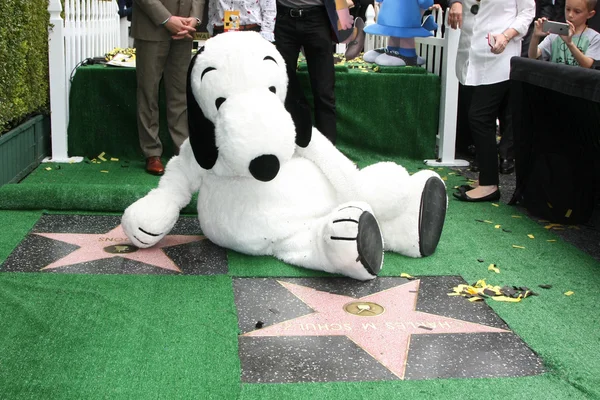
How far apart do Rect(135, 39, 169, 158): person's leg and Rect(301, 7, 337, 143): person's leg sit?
110 centimetres

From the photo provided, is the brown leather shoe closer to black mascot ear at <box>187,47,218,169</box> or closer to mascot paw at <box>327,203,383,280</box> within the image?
black mascot ear at <box>187,47,218,169</box>

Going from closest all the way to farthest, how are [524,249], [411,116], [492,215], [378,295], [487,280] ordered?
[378,295] < [487,280] < [524,249] < [492,215] < [411,116]

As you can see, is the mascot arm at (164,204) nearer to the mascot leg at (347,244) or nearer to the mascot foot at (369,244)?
the mascot leg at (347,244)

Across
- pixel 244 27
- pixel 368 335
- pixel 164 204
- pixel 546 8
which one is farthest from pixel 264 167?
pixel 546 8

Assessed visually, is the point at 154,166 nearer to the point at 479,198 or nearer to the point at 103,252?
the point at 103,252

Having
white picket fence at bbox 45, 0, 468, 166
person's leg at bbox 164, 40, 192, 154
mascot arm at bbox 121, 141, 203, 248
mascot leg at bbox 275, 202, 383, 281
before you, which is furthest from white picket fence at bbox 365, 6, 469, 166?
mascot leg at bbox 275, 202, 383, 281

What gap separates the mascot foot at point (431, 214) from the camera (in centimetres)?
375

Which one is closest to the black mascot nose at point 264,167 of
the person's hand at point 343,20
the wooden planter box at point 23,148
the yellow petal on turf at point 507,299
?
the yellow petal on turf at point 507,299

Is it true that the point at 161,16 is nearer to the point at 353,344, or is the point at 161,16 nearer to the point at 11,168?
the point at 11,168

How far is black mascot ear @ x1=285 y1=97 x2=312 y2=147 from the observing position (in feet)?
12.0

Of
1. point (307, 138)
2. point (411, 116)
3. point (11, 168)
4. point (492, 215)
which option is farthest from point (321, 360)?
point (411, 116)

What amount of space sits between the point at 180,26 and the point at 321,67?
43.3 inches

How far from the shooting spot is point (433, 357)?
2.70m

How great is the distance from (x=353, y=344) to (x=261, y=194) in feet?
3.50
